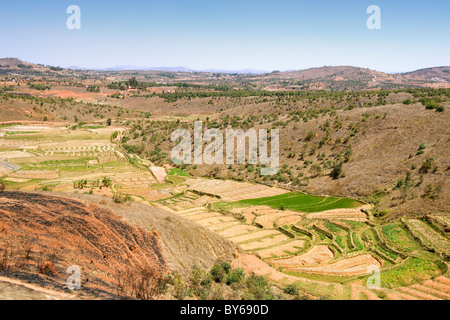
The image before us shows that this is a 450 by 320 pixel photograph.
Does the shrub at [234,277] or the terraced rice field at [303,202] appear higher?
the shrub at [234,277]

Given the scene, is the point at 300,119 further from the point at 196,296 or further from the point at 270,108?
the point at 196,296

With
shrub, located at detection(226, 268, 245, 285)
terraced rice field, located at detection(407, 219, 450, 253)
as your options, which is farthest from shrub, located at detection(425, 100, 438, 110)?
shrub, located at detection(226, 268, 245, 285)

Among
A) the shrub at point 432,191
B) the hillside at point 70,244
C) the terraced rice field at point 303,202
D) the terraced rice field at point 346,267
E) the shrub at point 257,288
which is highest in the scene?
the hillside at point 70,244

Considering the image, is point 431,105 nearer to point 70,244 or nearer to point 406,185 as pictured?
point 406,185

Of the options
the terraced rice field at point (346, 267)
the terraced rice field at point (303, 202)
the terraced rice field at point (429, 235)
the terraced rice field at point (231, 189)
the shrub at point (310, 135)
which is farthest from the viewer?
the shrub at point (310, 135)

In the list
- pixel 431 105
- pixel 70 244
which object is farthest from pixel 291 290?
pixel 431 105

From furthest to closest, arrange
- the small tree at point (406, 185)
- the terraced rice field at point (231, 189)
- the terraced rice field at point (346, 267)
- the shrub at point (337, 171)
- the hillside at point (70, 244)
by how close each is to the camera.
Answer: the shrub at point (337, 171)
the terraced rice field at point (231, 189)
the small tree at point (406, 185)
the terraced rice field at point (346, 267)
the hillside at point (70, 244)

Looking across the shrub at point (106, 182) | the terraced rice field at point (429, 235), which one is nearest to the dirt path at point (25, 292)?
the terraced rice field at point (429, 235)

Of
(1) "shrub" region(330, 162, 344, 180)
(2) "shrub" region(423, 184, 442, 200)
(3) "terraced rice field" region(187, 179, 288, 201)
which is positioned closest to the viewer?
(2) "shrub" region(423, 184, 442, 200)

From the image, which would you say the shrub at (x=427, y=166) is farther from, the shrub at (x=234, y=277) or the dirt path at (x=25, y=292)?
the dirt path at (x=25, y=292)

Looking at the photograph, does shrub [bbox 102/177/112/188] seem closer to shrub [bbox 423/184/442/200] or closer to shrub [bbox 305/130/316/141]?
shrub [bbox 305/130/316/141]
